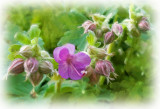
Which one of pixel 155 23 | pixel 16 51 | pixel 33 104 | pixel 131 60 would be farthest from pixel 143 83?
pixel 16 51

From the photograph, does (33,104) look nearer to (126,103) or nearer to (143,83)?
(126,103)

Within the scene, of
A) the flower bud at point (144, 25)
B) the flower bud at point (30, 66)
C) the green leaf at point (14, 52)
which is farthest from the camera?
the flower bud at point (144, 25)

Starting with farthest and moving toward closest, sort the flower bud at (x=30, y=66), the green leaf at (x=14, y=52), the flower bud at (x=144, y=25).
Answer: the flower bud at (x=144, y=25), the green leaf at (x=14, y=52), the flower bud at (x=30, y=66)

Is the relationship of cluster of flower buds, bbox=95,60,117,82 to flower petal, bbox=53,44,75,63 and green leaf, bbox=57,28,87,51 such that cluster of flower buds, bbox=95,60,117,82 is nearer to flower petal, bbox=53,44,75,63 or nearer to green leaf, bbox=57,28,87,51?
flower petal, bbox=53,44,75,63

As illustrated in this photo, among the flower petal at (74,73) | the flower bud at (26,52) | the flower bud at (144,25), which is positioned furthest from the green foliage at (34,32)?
the flower bud at (144,25)

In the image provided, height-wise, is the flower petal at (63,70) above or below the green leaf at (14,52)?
below

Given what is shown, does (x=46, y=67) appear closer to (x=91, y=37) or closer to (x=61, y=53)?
(x=61, y=53)

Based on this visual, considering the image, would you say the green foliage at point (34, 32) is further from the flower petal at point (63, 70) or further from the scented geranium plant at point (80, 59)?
the flower petal at point (63, 70)

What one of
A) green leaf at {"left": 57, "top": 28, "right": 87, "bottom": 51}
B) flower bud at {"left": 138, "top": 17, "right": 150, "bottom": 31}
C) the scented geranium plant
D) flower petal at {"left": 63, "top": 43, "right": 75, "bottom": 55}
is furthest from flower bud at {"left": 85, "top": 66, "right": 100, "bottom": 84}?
flower bud at {"left": 138, "top": 17, "right": 150, "bottom": 31}
